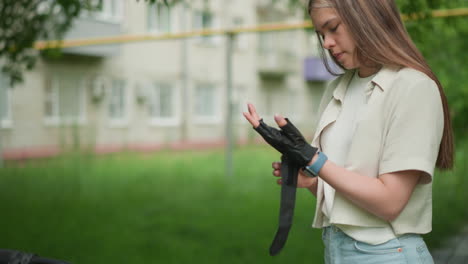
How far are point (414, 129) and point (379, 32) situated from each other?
0.25 m

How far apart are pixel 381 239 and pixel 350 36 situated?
494 mm

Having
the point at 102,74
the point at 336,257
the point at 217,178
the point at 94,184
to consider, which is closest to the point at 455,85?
the point at 217,178

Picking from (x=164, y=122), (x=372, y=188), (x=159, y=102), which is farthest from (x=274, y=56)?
(x=372, y=188)

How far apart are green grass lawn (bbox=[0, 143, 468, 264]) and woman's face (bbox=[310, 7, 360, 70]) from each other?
2.99 meters

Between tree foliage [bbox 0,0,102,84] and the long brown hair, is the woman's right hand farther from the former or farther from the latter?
tree foliage [bbox 0,0,102,84]

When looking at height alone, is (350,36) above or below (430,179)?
above

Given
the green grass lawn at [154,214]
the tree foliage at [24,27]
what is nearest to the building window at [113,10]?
the green grass lawn at [154,214]

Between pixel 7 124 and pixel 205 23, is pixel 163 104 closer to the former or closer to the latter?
pixel 205 23

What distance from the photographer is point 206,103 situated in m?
23.8

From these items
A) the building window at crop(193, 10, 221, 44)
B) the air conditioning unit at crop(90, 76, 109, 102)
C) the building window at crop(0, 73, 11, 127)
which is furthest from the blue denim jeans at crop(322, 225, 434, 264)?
the building window at crop(193, 10, 221, 44)

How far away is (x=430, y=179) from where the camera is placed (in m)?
1.39

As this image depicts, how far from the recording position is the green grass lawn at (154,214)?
4.83 m

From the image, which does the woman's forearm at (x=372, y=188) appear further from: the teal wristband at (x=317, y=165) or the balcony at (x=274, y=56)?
the balcony at (x=274, y=56)

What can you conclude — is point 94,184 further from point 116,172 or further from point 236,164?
point 236,164
